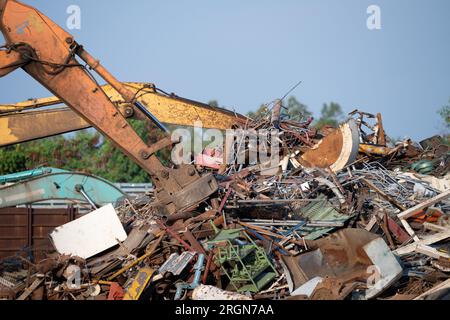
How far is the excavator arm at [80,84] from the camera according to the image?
27.4ft

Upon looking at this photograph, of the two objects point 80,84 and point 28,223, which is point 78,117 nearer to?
point 80,84

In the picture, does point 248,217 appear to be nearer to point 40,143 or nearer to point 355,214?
point 355,214

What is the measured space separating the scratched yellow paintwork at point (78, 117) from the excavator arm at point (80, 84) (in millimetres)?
1481

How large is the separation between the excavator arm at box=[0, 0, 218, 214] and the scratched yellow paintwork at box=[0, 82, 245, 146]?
148 centimetres

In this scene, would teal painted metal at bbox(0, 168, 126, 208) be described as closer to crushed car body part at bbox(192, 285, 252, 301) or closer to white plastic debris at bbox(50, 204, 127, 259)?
white plastic debris at bbox(50, 204, 127, 259)

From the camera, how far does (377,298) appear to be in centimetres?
777

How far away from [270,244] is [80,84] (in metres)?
3.67

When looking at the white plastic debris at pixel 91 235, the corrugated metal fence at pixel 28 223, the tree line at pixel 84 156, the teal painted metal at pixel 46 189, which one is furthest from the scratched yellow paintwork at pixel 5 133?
the tree line at pixel 84 156

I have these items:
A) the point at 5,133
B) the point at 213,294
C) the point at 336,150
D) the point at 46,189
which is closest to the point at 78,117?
the point at 5,133

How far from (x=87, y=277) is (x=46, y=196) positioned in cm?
419

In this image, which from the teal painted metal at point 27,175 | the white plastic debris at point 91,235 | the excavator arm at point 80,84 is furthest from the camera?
the teal painted metal at point 27,175

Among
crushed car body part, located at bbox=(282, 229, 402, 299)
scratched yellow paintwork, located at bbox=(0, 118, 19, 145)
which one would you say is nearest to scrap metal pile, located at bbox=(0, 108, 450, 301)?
crushed car body part, located at bbox=(282, 229, 402, 299)

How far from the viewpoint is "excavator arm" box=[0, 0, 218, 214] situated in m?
8.36

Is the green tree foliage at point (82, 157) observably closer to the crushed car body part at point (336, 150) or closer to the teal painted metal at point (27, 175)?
the teal painted metal at point (27, 175)
